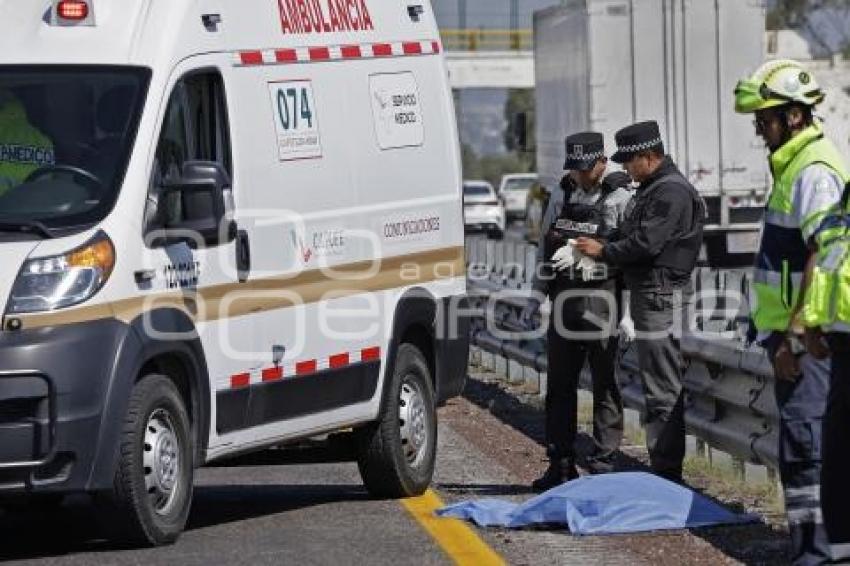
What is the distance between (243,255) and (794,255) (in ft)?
8.94

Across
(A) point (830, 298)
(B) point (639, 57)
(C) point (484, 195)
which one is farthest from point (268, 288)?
(C) point (484, 195)

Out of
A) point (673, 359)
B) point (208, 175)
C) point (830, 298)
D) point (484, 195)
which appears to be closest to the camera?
point (830, 298)

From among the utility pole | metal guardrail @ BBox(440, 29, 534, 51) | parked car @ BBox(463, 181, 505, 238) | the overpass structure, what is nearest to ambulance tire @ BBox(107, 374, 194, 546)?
parked car @ BBox(463, 181, 505, 238)

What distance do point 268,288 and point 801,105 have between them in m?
2.92

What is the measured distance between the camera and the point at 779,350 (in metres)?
8.85

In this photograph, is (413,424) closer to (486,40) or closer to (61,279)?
(61,279)

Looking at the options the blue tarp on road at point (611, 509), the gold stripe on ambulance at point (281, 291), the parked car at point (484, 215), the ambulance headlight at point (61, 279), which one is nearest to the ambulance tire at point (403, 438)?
the gold stripe on ambulance at point (281, 291)

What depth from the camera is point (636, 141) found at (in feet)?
39.9

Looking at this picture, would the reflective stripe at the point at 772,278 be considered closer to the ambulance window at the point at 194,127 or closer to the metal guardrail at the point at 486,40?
the ambulance window at the point at 194,127

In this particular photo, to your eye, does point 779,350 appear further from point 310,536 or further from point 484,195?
point 484,195

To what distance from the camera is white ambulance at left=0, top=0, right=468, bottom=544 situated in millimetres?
9609

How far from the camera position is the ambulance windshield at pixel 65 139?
32.6ft

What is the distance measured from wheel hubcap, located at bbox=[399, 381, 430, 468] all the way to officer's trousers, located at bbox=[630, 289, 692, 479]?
1183mm

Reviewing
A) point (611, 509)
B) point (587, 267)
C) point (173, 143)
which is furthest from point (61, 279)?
point (587, 267)
